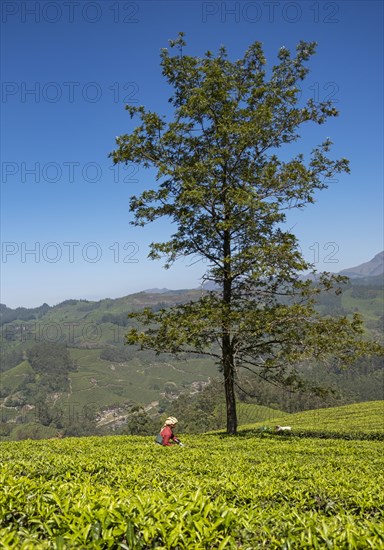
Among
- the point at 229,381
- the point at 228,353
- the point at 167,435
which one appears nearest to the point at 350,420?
the point at 229,381

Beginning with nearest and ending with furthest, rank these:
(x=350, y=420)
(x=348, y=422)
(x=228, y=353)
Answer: (x=228, y=353)
(x=348, y=422)
(x=350, y=420)

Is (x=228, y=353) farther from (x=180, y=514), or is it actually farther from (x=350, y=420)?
(x=350, y=420)

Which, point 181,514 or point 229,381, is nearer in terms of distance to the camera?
point 181,514

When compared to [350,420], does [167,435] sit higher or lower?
higher

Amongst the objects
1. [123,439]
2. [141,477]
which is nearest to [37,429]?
[123,439]

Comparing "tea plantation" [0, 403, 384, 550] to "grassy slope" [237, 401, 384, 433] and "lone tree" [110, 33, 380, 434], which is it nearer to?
"lone tree" [110, 33, 380, 434]

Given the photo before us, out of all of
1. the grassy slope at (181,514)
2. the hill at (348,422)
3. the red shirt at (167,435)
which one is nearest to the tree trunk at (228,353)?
the red shirt at (167,435)

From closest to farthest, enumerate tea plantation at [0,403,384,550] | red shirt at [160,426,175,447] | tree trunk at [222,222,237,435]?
tea plantation at [0,403,384,550] → red shirt at [160,426,175,447] → tree trunk at [222,222,237,435]

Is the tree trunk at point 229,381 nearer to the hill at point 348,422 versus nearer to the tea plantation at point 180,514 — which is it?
the hill at point 348,422

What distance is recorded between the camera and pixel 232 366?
18688 millimetres

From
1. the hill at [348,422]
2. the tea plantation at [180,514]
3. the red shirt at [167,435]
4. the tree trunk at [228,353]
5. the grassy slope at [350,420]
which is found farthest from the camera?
the grassy slope at [350,420]

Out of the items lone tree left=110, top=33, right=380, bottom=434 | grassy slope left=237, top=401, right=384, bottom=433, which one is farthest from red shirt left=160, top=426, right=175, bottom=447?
grassy slope left=237, top=401, right=384, bottom=433

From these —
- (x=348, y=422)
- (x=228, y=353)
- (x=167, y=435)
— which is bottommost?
(x=348, y=422)

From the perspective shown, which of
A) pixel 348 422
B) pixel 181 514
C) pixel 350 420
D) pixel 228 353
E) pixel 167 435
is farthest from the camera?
pixel 350 420
